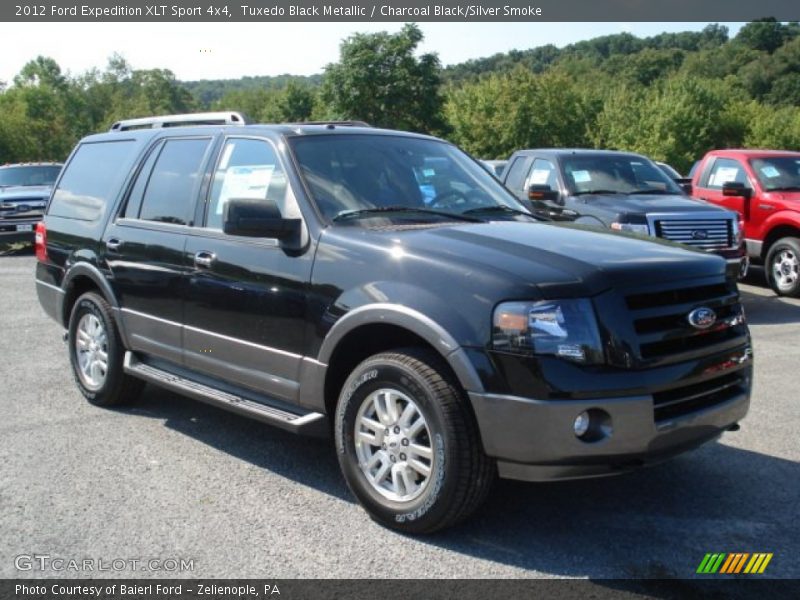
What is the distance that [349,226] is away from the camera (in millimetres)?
4379

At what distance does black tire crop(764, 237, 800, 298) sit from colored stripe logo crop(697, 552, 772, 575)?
8568 millimetres

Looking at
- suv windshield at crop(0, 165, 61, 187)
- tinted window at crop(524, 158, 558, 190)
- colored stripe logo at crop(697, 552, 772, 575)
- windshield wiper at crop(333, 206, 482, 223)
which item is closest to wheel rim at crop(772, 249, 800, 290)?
tinted window at crop(524, 158, 558, 190)

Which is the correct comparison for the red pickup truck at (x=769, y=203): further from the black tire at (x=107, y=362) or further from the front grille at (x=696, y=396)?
the black tire at (x=107, y=362)

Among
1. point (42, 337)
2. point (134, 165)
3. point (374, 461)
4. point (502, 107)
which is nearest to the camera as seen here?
point (374, 461)

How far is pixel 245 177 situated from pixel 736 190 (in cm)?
872

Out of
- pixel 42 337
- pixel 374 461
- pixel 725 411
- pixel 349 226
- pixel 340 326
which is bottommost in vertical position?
pixel 42 337

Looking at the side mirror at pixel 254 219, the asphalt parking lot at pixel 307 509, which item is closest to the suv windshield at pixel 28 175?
the asphalt parking lot at pixel 307 509

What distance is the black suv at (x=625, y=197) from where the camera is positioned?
9.57 meters

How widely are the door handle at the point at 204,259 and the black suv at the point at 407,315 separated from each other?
1 cm

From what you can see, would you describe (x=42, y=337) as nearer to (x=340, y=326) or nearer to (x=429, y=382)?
(x=340, y=326)

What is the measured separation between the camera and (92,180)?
635cm

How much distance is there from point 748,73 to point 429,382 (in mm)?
87204

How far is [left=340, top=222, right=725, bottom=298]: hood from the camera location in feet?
11.8

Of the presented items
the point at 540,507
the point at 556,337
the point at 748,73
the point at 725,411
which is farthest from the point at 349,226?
the point at 748,73
